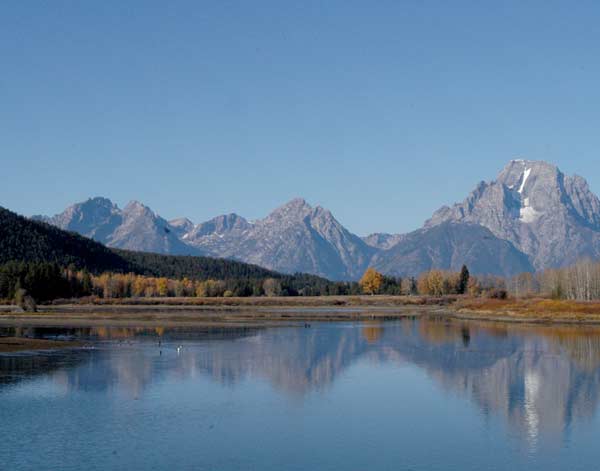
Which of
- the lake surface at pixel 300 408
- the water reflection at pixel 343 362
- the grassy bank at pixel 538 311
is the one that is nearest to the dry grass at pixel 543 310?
the grassy bank at pixel 538 311

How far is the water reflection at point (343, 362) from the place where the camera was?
43031 millimetres

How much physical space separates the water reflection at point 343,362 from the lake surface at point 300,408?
0.17 meters

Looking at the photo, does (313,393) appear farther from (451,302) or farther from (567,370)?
(451,302)

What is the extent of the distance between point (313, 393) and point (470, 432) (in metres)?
12.0

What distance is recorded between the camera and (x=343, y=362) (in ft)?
197

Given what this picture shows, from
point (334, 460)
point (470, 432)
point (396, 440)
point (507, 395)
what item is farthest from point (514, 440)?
point (507, 395)

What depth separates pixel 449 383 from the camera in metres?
48.8

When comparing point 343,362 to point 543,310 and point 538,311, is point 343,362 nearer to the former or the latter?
point 538,311

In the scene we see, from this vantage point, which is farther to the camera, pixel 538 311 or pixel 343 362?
pixel 538 311

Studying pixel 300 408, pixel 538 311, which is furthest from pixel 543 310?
pixel 300 408

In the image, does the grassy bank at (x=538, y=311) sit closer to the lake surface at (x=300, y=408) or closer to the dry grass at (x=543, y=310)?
the dry grass at (x=543, y=310)

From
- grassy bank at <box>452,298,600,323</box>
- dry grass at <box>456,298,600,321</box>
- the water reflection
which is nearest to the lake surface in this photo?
the water reflection

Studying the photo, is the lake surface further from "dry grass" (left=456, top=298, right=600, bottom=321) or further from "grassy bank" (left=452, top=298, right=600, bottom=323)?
"dry grass" (left=456, top=298, right=600, bottom=321)

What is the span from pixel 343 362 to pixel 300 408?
2069cm
